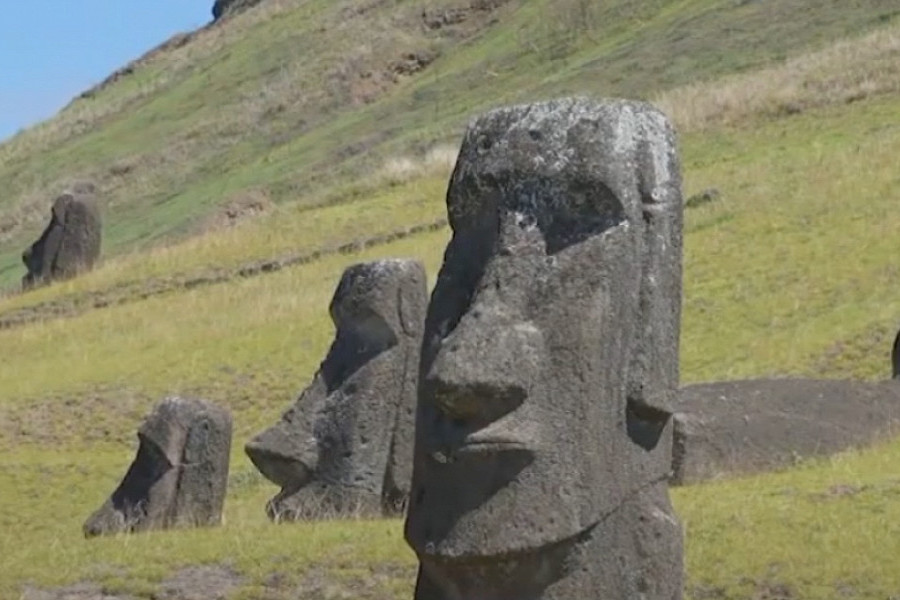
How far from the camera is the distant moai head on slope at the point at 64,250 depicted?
47188 mm

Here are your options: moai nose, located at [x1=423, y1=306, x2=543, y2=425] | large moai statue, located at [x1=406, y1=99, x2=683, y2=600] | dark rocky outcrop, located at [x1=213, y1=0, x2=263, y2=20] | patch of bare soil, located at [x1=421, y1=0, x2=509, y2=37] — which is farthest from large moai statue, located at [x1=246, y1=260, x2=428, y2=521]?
dark rocky outcrop, located at [x1=213, y1=0, x2=263, y2=20]

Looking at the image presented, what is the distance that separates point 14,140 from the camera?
94875 millimetres

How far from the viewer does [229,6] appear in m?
119

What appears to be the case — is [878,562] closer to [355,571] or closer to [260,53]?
[355,571]

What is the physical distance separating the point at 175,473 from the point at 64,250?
90.8 feet

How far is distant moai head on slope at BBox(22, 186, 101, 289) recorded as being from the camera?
1858 inches

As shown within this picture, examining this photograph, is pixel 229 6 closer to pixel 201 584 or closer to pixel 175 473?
pixel 175 473

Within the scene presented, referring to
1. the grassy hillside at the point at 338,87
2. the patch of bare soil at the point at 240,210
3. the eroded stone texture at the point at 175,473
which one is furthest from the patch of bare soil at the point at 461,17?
the eroded stone texture at the point at 175,473

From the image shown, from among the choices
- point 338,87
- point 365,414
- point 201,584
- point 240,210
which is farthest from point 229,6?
point 201,584

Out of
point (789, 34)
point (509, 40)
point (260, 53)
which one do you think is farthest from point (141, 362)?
point (260, 53)

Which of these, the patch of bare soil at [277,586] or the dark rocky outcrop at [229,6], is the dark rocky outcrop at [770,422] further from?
the dark rocky outcrop at [229,6]

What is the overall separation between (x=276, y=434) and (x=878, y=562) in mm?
6150

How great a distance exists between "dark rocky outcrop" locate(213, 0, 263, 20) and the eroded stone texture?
8980 cm

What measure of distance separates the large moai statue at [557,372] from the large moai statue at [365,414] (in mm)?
8762
